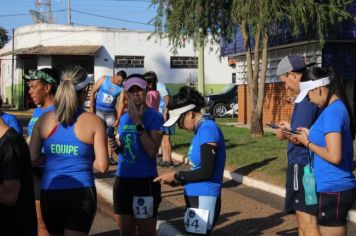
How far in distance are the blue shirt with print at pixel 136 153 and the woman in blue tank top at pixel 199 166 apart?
2.01 ft

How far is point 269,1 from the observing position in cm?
1412

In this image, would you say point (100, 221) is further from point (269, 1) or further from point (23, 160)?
point (269, 1)

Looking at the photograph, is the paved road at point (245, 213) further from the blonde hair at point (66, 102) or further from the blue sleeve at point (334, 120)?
the blonde hair at point (66, 102)

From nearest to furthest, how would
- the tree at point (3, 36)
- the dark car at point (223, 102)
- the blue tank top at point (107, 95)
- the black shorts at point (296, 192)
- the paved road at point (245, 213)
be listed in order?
the black shorts at point (296, 192) → the paved road at point (245, 213) → the blue tank top at point (107, 95) → the dark car at point (223, 102) → the tree at point (3, 36)

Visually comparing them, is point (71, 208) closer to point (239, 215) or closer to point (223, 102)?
point (239, 215)

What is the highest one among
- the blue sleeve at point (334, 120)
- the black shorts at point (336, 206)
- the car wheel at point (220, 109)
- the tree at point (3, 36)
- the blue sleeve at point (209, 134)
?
the tree at point (3, 36)

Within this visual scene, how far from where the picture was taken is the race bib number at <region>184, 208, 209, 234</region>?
4.25m

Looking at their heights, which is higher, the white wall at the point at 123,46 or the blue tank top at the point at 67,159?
the white wall at the point at 123,46

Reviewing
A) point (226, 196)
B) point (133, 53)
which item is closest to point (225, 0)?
point (226, 196)

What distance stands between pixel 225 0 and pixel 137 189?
12.1 m

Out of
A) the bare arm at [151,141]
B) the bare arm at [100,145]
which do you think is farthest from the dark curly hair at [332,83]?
the bare arm at [100,145]

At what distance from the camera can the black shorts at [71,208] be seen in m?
4.00

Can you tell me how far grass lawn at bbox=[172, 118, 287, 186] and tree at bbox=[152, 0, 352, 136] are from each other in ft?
5.06

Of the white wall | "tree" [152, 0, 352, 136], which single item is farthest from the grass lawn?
the white wall
